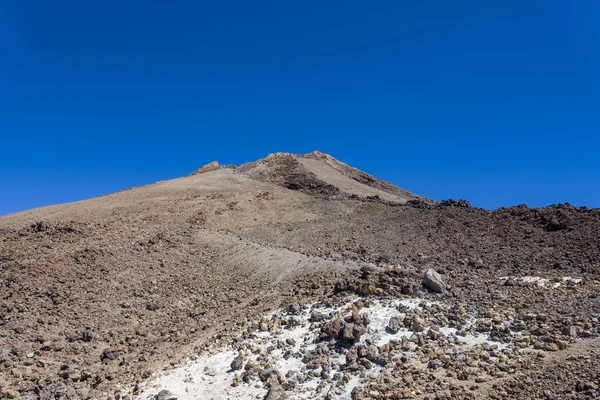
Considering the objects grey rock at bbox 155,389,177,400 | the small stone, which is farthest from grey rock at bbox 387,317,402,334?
grey rock at bbox 155,389,177,400

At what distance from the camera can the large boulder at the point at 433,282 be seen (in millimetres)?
8188

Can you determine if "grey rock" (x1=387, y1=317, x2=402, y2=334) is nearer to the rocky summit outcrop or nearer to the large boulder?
the rocky summit outcrop

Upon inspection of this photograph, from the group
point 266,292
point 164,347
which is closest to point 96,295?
point 164,347

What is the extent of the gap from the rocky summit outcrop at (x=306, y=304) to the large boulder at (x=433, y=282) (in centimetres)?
4

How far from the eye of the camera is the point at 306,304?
8.55 m

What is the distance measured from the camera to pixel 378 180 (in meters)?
32.6

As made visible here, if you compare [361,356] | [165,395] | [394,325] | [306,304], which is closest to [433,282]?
[394,325]

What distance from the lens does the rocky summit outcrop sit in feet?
20.2

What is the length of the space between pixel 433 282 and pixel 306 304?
2304mm

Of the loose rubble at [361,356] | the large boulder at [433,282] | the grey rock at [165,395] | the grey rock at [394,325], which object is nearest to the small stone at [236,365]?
the loose rubble at [361,356]

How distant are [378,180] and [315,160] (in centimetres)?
464

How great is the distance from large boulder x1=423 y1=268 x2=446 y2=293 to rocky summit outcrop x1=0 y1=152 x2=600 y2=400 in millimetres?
43

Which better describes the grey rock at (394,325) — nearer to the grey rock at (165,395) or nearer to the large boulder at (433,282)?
the large boulder at (433,282)

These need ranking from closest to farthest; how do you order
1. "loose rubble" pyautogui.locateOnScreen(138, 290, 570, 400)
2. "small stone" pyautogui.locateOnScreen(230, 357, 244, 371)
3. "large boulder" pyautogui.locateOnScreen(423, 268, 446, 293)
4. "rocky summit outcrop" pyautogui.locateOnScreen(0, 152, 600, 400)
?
"loose rubble" pyautogui.locateOnScreen(138, 290, 570, 400), "rocky summit outcrop" pyautogui.locateOnScreen(0, 152, 600, 400), "small stone" pyautogui.locateOnScreen(230, 357, 244, 371), "large boulder" pyautogui.locateOnScreen(423, 268, 446, 293)
